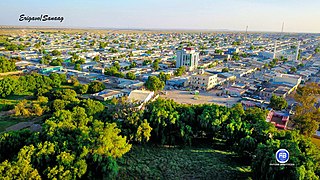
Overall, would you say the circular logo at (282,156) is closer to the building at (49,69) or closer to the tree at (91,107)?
the tree at (91,107)

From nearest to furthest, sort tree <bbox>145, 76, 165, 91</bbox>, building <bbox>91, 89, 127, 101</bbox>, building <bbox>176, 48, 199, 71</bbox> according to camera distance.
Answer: building <bbox>91, 89, 127, 101</bbox> → tree <bbox>145, 76, 165, 91</bbox> → building <bbox>176, 48, 199, 71</bbox>

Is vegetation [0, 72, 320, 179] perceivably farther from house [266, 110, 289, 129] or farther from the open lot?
the open lot

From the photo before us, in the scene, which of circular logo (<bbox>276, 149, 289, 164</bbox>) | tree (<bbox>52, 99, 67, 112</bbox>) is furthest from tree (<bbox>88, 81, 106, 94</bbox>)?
circular logo (<bbox>276, 149, 289, 164</bbox>)

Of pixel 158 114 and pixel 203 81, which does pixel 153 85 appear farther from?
pixel 158 114

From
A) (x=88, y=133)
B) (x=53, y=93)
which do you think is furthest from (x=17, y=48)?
(x=88, y=133)

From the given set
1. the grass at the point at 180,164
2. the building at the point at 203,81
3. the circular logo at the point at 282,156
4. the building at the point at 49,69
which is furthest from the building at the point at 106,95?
the circular logo at the point at 282,156
